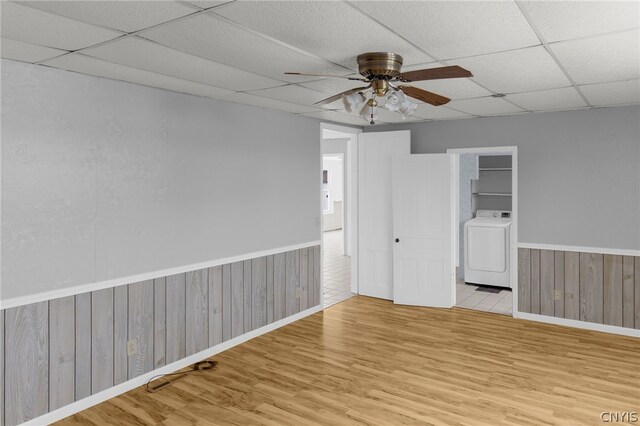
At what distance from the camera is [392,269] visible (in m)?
5.98

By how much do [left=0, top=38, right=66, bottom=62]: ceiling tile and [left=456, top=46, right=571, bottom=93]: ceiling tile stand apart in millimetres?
2408

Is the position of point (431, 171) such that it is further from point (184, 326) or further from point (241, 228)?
point (184, 326)

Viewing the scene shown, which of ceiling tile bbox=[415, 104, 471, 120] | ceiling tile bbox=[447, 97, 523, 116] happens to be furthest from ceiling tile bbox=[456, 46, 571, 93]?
ceiling tile bbox=[415, 104, 471, 120]

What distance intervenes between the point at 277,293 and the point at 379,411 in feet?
6.79

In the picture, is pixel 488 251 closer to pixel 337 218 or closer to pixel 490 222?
pixel 490 222

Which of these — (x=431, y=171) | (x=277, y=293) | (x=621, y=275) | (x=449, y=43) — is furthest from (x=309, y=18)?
(x=621, y=275)

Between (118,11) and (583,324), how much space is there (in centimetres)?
505

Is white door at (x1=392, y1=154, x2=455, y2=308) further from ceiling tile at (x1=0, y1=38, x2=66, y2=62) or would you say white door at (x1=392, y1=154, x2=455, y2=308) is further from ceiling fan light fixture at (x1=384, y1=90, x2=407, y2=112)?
ceiling tile at (x1=0, y1=38, x2=66, y2=62)

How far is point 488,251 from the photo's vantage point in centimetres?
657

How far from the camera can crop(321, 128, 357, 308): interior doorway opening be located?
6469 millimetres

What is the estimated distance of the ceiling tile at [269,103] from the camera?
13.2 ft

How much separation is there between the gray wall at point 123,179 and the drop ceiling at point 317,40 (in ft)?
0.82

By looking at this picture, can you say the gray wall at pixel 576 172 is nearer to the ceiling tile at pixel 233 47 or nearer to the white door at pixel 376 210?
the white door at pixel 376 210

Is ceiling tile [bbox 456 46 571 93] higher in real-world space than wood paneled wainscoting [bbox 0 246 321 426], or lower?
higher
